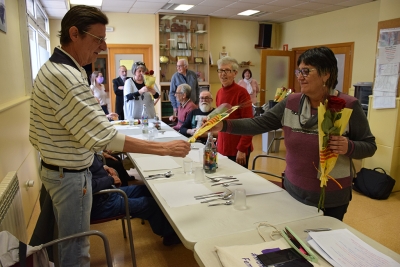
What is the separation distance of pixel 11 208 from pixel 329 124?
1777 mm

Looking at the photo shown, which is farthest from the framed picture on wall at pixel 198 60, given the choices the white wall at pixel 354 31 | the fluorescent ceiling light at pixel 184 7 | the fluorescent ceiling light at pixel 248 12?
the white wall at pixel 354 31

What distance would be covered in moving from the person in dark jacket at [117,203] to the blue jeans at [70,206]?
0.40m

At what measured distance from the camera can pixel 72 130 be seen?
1.30m

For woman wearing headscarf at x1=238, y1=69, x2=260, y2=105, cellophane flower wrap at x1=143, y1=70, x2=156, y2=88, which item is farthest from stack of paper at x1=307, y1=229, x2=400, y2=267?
woman wearing headscarf at x1=238, y1=69, x2=260, y2=105

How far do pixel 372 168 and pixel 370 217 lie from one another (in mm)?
1124

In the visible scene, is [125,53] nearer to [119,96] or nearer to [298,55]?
[119,96]

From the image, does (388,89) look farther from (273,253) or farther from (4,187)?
(4,187)

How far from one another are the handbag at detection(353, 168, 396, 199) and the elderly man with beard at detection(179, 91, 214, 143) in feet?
6.77

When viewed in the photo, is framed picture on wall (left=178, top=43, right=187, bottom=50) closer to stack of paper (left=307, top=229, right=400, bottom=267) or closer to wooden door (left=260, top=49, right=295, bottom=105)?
wooden door (left=260, top=49, right=295, bottom=105)

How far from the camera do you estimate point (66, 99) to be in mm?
1301

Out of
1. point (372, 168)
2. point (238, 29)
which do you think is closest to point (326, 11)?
point (238, 29)

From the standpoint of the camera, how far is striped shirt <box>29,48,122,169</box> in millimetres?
1298

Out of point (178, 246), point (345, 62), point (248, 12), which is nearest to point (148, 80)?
point (178, 246)

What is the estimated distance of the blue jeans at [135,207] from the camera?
2034mm
